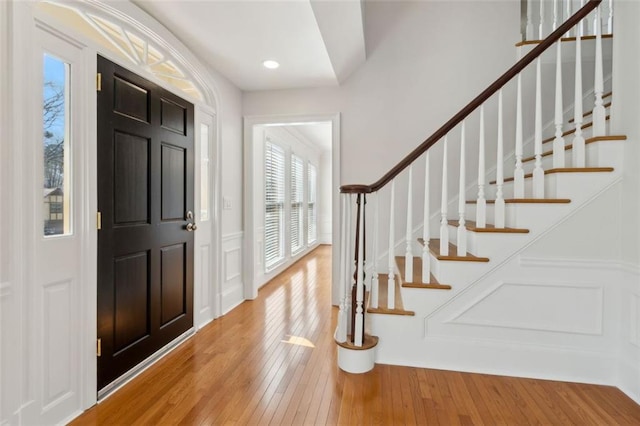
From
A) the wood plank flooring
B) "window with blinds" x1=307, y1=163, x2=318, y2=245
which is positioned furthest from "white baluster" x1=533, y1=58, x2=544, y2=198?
"window with blinds" x1=307, y1=163, x2=318, y2=245

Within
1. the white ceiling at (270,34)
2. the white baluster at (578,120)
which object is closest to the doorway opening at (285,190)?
the white ceiling at (270,34)

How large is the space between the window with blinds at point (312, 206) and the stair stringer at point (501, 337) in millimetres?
5159

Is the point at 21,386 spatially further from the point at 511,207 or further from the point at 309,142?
the point at 309,142

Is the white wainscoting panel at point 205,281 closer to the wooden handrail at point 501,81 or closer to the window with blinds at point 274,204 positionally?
the window with blinds at point 274,204

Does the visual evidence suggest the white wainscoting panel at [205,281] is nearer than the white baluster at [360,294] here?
No

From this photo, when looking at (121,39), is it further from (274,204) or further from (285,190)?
(285,190)

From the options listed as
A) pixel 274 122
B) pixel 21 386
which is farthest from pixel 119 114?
pixel 274 122

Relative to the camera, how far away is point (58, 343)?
1690 millimetres

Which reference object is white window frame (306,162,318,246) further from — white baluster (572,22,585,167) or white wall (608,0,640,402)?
white wall (608,0,640,402)

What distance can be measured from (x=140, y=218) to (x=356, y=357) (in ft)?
5.70

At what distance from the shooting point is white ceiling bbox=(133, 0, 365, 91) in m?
2.20

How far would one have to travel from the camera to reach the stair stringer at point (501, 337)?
6.79 ft

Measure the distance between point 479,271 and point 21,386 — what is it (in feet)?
8.45

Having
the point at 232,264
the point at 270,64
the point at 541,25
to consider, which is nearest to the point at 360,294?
the point at 232,264
